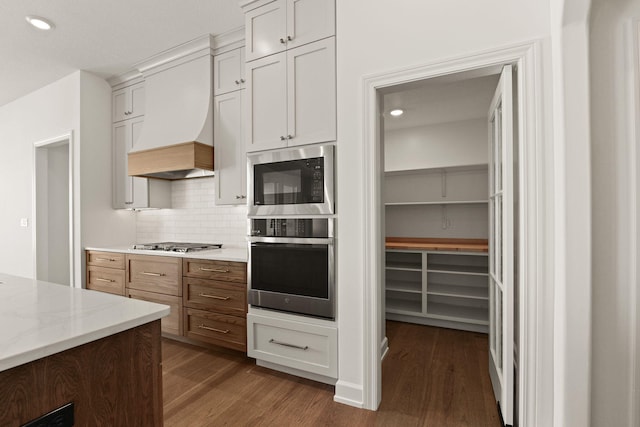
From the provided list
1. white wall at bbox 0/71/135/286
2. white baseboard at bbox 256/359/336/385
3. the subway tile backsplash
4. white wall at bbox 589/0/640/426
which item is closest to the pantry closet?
white baseboard at bbox 256/359/336/385

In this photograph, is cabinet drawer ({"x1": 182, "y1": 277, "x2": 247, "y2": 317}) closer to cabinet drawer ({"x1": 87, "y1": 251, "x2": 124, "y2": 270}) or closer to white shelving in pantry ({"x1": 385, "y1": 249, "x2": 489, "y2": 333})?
cabinet drawer ({"x1": 87, "y1": 251, "x2": 124, "y2": 270})

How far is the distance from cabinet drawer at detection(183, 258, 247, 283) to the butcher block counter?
5.89 ft

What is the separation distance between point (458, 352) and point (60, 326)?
2.81 metres

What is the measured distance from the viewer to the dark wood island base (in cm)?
72

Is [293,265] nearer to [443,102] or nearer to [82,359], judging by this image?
[82,359]

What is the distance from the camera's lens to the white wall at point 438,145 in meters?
3.79

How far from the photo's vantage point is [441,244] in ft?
11.5

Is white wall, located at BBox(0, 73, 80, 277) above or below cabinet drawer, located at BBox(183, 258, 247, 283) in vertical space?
above

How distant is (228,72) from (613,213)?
2859mm

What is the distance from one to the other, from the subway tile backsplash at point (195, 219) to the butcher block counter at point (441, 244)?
1780 mm

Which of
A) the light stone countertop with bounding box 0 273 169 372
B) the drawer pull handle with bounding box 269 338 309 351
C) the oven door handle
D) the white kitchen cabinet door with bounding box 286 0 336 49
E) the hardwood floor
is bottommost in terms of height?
the hardwood floor

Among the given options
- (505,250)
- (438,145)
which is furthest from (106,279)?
(438,145)

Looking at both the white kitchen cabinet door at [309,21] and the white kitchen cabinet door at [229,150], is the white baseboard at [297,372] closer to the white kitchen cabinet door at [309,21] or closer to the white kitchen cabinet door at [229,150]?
the white kitchen cabinet door at [229,150]

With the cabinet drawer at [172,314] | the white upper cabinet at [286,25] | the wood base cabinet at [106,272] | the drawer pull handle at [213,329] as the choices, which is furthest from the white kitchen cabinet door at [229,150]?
the wood base cabinet at [106,272]
